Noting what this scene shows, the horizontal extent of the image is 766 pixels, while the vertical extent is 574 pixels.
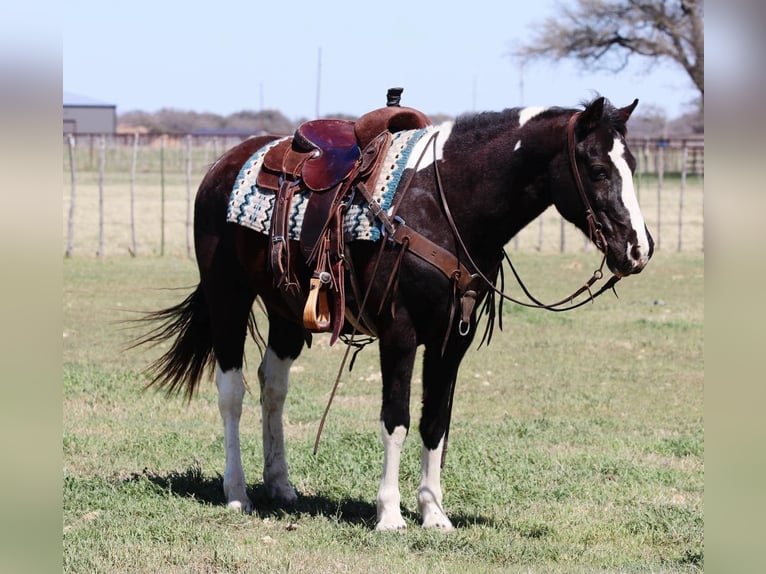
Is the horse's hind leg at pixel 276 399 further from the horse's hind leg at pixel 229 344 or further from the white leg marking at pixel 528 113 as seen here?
the white leg marking at pixel 528 113

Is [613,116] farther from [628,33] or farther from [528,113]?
[628,33]

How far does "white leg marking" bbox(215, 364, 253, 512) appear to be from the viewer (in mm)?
6039

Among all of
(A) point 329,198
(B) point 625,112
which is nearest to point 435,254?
(A) point 329,198

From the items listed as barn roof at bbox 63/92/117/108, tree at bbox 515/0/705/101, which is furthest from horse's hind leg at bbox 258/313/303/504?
barn roof at bbox 63/92/117/108

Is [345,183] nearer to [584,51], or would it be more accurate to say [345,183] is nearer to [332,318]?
[332,318]

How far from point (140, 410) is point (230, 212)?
2851 mm

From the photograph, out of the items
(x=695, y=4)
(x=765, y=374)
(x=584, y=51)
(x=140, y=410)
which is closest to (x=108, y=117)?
(x=584, y=51)

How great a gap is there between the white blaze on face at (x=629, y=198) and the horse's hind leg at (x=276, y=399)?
8.00 ft

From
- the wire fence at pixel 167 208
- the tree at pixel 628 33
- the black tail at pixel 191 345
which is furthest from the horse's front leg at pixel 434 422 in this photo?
the tree at pixel 628 33

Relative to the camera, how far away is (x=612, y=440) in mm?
7625

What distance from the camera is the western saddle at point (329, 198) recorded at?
5.52 metres

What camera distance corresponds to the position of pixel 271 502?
6.20 metres

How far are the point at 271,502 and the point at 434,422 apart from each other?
4.09ft

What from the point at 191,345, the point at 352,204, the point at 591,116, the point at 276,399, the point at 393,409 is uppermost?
the point at 591,116
